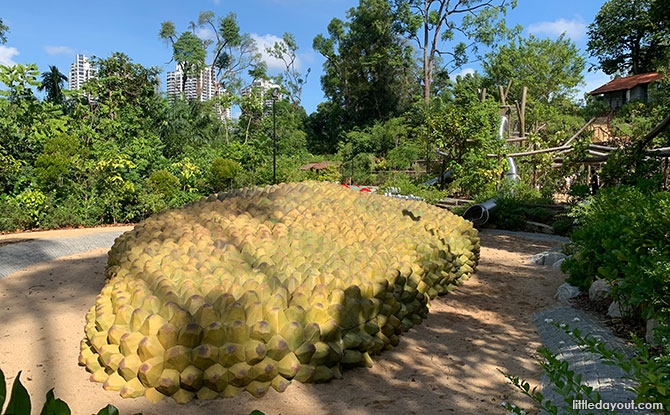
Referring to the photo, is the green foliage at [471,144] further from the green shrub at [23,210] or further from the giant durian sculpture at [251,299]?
the green shrub at [23,210]

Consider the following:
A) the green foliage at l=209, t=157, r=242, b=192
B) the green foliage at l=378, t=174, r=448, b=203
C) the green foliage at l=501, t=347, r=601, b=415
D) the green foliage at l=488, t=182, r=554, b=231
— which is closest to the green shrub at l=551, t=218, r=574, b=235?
the green foliage at l=488, t=182, r=554, b=231

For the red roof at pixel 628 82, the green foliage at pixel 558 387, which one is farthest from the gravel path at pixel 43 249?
the red roof at pixel 628 82

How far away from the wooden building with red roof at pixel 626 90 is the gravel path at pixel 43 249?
31.5 meters

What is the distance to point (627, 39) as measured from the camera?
32.3 metres

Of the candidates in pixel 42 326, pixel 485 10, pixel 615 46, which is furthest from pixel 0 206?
pixel 615 46

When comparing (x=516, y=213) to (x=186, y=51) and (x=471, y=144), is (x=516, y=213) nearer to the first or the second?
(x=471, y=144)

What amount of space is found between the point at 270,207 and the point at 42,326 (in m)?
2.20

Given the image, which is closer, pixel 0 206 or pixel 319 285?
pixel 319 285

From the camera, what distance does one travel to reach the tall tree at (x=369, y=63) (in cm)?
3005

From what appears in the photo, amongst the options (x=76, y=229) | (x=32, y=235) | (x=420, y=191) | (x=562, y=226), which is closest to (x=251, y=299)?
(x=32, y=235)

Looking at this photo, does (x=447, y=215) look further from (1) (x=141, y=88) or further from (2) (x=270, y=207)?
(1) (x=141, y=88)

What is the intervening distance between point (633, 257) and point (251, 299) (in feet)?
8.57

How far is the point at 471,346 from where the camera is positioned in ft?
11.1

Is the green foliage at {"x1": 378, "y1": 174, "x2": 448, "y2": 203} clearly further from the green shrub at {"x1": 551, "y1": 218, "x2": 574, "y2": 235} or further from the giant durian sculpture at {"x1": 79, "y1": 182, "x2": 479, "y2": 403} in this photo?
the giant durian sculpture at {"x1": 79, "y1": 182, "x2": 479, "y2": 403}
